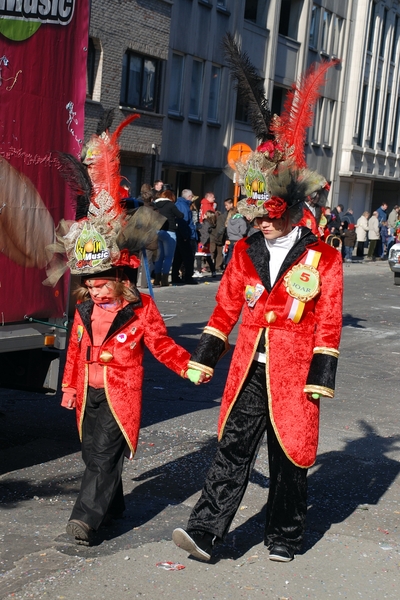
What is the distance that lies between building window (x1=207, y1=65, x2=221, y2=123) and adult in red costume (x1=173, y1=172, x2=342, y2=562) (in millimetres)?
26767

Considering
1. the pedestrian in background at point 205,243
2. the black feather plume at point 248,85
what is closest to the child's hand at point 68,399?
the black feather plume at point 248,85

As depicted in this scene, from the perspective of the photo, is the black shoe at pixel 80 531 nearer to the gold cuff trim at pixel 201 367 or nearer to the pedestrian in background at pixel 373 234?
the gold cuff trim at pixel 201 367

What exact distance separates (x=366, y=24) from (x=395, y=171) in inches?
339

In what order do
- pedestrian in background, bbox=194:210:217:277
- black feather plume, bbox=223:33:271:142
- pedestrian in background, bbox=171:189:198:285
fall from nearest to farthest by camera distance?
black feather plume, bbox=223:33:271:142 < pedestrian in background, bbox=171:189:198:285 < pedestrian in background, bbox=194:210:217:277

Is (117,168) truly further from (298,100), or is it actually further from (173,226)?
(173,226)

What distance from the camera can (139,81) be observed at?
87.2ft

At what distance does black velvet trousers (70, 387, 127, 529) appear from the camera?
5.18 m

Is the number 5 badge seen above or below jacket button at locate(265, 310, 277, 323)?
above

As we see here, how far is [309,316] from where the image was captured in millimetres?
5148

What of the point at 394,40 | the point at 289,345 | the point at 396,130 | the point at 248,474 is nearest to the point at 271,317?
the point at 289,345

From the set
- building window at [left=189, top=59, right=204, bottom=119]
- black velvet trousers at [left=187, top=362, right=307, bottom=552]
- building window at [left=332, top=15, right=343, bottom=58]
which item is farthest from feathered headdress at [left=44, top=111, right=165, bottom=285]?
building window at [left=332, top=15, right=343, bottom=58]

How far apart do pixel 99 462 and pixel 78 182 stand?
1608 millimetres

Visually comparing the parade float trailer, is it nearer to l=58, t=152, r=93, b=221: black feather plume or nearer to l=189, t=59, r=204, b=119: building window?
l=58, t=152, r=93, b=221: black feather plume

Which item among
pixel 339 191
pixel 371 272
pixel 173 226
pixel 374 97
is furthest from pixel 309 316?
pixel 374 97
